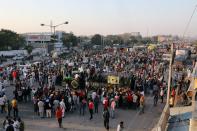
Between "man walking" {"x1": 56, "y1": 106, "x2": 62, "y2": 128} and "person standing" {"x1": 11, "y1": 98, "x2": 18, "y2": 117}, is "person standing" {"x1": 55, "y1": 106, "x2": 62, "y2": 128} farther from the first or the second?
"person standing" {"x1": 11, "y1": 98, "x2": 18, "y2": 117}

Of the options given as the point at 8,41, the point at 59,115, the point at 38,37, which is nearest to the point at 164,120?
the point at 59,115

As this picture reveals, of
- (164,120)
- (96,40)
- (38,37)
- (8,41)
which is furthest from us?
(96,40)

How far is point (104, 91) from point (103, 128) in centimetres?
559

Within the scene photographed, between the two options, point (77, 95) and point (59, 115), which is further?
point (77, 95)

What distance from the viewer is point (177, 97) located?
2505 cm

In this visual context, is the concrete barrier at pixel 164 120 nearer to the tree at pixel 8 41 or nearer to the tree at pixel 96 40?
the tree at pixel 8 41

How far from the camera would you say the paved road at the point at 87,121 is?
64.8 feet

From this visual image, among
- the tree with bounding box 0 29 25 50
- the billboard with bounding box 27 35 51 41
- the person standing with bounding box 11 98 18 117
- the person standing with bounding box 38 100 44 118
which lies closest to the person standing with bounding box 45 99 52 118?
the person standing with bounding box 38 100 44 118

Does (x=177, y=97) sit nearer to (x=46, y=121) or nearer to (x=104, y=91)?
(x=104, y=91)

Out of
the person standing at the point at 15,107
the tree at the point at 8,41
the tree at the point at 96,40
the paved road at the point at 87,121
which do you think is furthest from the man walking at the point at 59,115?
the tree at the point at 96,40

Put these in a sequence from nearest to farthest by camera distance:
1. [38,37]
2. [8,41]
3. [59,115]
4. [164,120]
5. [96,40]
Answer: [164,120] < [59,115] < [8,41] < [38,37] < [96,40]

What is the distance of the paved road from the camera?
19758mm

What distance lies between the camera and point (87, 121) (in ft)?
69.3

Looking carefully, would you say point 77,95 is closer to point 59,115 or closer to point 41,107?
point 41,107
